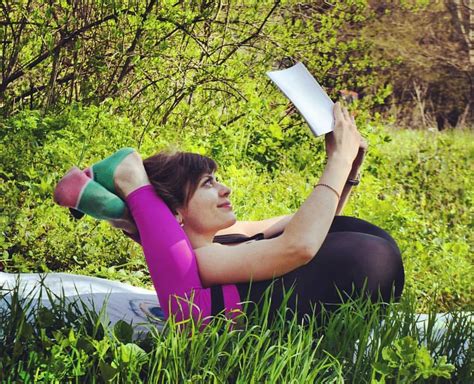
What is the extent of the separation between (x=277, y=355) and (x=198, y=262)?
46 cm

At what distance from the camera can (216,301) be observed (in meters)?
2.79

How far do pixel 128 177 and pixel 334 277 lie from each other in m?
0.70

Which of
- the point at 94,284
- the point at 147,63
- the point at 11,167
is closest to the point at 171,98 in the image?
the point at 147,63

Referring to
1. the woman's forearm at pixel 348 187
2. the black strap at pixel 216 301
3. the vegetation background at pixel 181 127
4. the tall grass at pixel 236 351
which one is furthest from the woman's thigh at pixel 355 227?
the vegetation background at pixel 181 127

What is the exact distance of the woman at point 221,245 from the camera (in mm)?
2740

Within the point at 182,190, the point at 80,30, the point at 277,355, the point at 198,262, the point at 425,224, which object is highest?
the point at 80,30

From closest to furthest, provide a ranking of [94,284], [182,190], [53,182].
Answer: [182,190]
[94,284]
[53,182]

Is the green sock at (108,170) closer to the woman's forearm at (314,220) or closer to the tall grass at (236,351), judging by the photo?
the tall grass at (236,351)

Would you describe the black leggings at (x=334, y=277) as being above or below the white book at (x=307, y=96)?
below

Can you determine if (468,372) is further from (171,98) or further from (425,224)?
(171,98)

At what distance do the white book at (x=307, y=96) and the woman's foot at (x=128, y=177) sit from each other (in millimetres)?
507

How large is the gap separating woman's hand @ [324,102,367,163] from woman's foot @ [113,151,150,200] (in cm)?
57

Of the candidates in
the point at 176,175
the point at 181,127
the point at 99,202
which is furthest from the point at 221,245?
the point at 181,127

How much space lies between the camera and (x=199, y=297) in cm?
279
